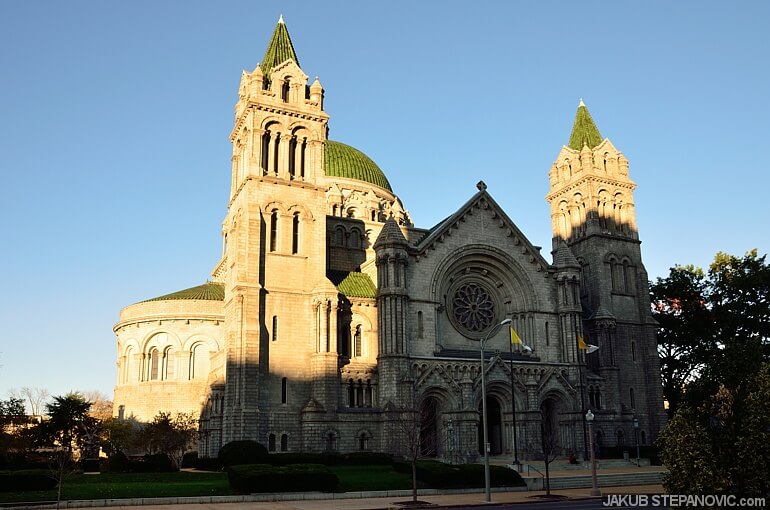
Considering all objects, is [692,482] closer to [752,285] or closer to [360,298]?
[360,298]

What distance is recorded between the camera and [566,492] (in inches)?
1492

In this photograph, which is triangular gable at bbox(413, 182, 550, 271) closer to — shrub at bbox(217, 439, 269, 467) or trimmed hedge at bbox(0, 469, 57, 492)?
shrub at bbox(217, 439, 269, 467)

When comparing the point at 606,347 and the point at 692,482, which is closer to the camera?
the point at 692,482

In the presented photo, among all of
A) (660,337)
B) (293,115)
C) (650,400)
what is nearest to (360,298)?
(293,115)

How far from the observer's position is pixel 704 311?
72.1 meters

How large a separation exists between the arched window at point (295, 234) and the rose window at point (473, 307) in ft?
45.1

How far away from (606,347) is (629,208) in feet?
53.2

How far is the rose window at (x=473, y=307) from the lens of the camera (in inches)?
2372

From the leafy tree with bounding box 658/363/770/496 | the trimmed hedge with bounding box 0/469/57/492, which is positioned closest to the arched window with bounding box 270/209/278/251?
the trimmed hedge with bounding box 0/469/57/492

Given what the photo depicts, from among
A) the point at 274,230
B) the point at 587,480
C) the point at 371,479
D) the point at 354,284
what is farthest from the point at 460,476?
the point at 274,230

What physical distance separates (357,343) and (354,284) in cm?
464

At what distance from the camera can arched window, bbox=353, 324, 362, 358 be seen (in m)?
55.5

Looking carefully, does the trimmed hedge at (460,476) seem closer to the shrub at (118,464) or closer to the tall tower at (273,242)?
the tall tower at (273,242)

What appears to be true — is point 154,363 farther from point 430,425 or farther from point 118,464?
point 430,425
